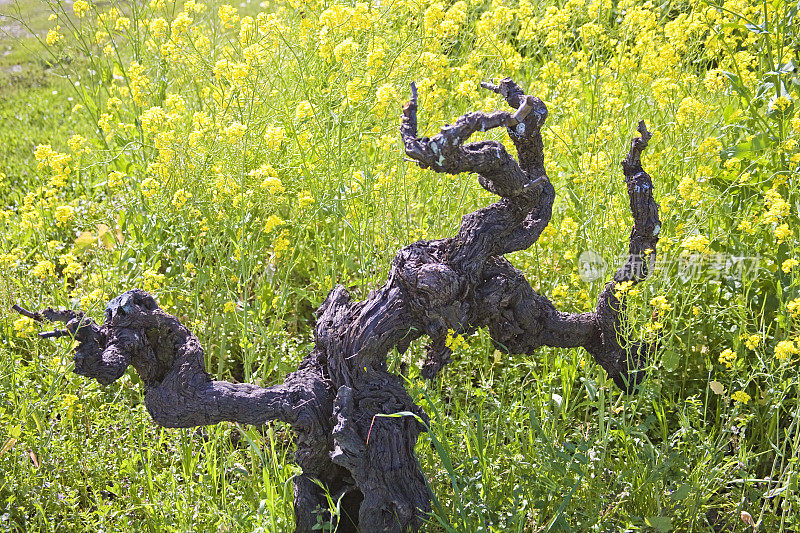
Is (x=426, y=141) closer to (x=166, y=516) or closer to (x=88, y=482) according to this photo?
(x=166, y=516)

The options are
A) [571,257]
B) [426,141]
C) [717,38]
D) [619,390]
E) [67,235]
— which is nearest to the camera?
[426,141]

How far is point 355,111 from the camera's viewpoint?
8.71 ft

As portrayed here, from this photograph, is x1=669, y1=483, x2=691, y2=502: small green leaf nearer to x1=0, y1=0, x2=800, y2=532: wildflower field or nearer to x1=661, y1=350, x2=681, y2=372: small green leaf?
x1=0, y1=0, x2=800, y2=532: wildflower field

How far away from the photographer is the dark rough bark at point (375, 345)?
1.70 m

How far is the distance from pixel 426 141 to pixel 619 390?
1203mm

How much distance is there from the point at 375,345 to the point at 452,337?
23 centimetres

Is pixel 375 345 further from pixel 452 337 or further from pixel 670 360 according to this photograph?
pixel 670 360

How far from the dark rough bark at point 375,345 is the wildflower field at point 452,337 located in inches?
4.7

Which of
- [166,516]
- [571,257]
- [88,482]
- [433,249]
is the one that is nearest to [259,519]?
[166,516]

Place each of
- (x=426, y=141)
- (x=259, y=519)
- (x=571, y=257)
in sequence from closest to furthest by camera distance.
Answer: (x=426, y=141) < (x=259, y=519) < (x=571, y=257)

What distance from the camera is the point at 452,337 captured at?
6.23 ft

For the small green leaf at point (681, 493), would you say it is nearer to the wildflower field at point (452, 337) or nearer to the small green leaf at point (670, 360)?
the wildflower field at point (452, 337)

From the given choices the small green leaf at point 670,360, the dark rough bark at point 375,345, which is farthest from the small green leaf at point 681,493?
the dark rough bark at point 375,345

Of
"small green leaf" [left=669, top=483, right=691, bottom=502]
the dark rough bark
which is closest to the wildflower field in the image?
"small green leaf" [left=669, top=483, right=691, bottom=502]
